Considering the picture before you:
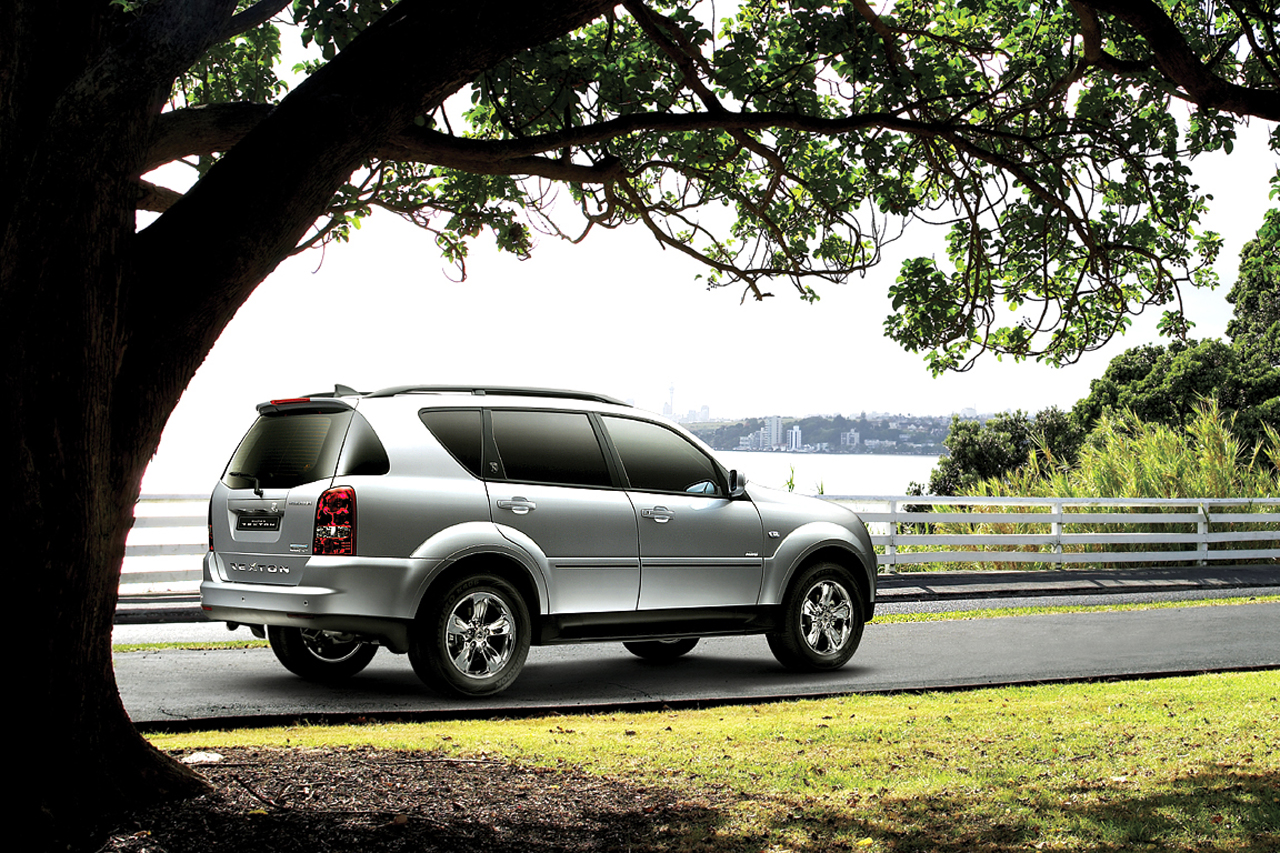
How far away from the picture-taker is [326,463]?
8547 mm

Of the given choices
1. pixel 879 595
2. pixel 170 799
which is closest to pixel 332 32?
pixel 170 799

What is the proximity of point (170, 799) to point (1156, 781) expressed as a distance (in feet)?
16.0

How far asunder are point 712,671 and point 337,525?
3.92 m

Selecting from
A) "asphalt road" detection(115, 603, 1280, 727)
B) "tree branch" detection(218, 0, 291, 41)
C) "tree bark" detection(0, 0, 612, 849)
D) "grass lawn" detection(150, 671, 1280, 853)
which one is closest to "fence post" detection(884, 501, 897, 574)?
"asphalt road" detection(115, 603, 1280, 727)

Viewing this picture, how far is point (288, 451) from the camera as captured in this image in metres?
8.86

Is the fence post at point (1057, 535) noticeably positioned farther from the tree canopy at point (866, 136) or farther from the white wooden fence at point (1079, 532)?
the tree canopy at point (866, 136)

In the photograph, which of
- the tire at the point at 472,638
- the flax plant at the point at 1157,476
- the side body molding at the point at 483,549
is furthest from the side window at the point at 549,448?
the flax plant at the point at 1157,476

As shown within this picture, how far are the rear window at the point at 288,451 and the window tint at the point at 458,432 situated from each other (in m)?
0.60

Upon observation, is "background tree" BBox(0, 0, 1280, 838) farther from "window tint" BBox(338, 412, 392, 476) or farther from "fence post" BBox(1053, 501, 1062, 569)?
"fence post" BBox(1053, 501, 1062, 569)

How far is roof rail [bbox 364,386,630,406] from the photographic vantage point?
895cm

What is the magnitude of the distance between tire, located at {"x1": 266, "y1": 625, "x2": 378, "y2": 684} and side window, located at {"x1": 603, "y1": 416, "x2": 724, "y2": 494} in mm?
2532

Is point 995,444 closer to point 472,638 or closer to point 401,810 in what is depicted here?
point 472,638

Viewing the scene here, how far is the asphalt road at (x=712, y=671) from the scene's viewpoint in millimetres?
8727

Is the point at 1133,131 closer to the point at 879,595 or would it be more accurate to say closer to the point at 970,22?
the point at 970,22
